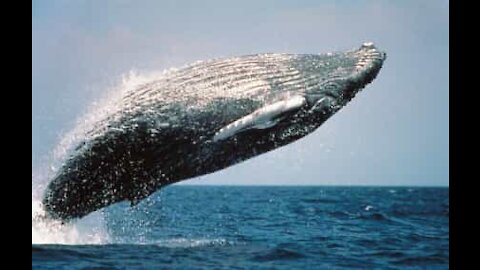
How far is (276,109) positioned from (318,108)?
36 cm

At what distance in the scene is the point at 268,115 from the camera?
427 cm

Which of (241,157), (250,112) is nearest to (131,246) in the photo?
(241,157)

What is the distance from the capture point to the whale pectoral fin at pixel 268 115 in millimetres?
4266

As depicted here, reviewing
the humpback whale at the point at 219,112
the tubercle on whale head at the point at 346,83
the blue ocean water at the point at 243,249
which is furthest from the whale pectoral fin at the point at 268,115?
the blue ocean water at the point at 243,249

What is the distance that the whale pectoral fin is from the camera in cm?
427

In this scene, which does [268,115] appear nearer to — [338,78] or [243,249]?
[338,78]

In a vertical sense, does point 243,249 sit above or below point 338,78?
below

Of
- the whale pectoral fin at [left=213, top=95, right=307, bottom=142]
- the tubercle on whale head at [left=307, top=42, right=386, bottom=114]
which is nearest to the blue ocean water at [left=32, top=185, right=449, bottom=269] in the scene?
the whale pectoral fin at [left=213, top=95, right=307, bottom=142]

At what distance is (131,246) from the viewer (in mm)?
5879

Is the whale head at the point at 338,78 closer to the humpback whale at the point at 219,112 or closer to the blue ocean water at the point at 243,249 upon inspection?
the humpback whale at the point at 219,112

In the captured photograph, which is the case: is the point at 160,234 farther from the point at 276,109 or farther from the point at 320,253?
the point at 276,109

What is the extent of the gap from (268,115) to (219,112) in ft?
1.20

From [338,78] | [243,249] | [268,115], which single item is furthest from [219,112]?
[243,249]
